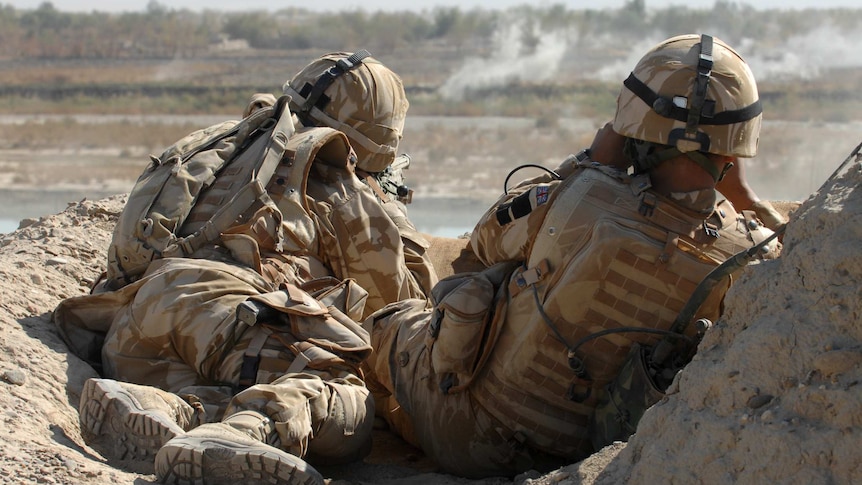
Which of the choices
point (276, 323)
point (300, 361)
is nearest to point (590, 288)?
point (300, 361)

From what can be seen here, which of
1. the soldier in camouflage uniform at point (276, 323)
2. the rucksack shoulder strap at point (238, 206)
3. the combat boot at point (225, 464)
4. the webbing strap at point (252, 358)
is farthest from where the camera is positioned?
the rucksack shoulder strap at point (238, 206)

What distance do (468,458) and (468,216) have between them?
10.5m

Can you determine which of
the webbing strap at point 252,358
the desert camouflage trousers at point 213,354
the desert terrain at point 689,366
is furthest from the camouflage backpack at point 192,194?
the webbing strap at point 252,358

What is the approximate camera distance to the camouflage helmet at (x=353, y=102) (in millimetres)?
4977

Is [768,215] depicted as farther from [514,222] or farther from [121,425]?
[121,425]

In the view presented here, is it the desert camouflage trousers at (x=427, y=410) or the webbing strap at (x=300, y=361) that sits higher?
the webbing strap at (x=300, y=361)

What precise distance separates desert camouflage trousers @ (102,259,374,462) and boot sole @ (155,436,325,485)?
53 cm

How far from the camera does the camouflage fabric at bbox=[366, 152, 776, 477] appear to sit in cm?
350

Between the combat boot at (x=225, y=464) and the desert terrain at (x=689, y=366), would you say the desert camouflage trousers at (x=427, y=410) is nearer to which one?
the desert terrain at (x=689, y=366)

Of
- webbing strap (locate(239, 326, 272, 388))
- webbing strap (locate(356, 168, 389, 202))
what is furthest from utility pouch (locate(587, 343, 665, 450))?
webbing strap (locate(356, 168, 389, 202))

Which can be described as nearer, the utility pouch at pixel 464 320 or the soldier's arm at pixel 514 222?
the soldier's arm at pixel 514 222

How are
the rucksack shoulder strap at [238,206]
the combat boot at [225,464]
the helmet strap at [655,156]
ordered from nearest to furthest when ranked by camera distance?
1. the combat boot at [225,464]
2. the helmet strap at [655,156]
3. the rucksack shoulder strap at [238,206]

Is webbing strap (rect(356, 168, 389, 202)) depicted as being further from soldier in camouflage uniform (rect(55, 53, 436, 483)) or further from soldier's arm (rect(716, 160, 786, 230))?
soldier's arm (rect(716, 160, 786, 230))

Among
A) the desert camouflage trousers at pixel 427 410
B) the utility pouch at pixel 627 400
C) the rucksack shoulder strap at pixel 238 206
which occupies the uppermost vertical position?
the rucksack shoulder strap at pixel 238 206
